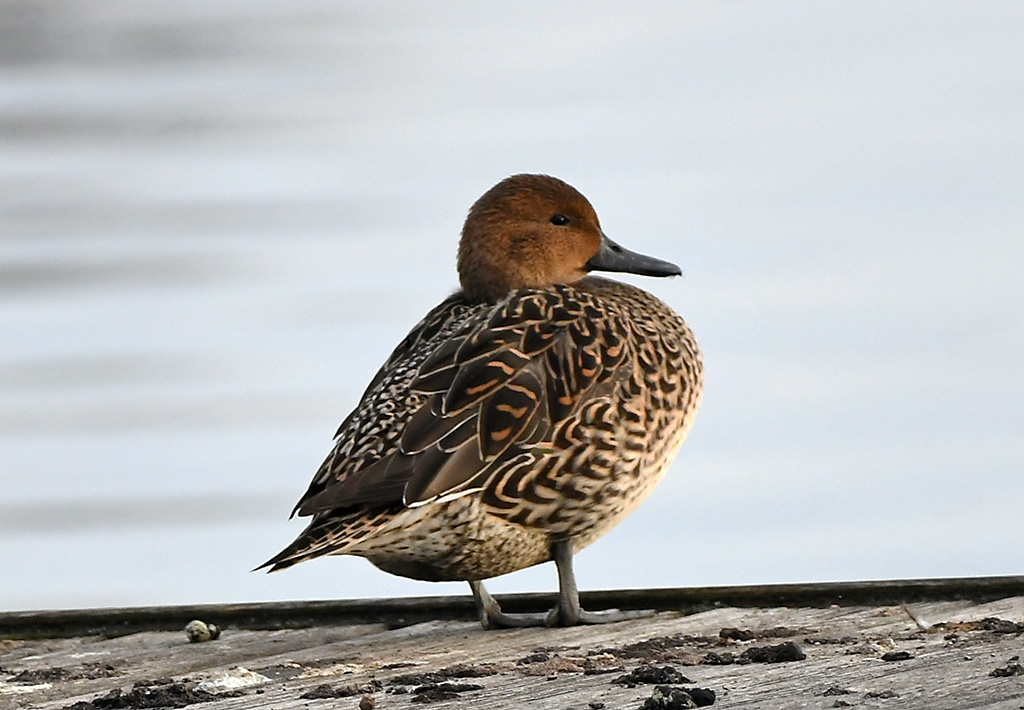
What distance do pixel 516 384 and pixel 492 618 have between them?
565 millimetres

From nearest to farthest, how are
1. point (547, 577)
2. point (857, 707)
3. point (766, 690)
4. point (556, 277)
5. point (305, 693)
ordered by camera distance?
point (857, 707) < point (766, 690) < point (305, 693) < point (556, 277) < point (547, 577)

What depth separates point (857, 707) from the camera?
3232 mm

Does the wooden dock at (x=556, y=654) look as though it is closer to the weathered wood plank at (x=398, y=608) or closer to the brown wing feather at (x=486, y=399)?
the weathered wood plank at (x=398, y=608)

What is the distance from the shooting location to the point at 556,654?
416cm

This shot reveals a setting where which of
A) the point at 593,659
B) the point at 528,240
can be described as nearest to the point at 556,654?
the point at 593,659

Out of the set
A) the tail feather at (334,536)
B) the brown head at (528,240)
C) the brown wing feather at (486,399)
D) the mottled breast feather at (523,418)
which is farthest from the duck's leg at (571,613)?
the brown head at (528,240)

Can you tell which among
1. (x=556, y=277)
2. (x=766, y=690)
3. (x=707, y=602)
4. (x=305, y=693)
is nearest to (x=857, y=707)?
(x=766, y=690)

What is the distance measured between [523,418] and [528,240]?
927 mm

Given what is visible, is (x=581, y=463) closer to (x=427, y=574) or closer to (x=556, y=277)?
(x=427, y=574)

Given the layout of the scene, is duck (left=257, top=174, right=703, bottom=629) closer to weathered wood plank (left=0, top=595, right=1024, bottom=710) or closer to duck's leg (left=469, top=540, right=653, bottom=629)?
duck's leg (left=469, top=540, right=653, bottom=629)

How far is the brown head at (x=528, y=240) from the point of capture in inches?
217

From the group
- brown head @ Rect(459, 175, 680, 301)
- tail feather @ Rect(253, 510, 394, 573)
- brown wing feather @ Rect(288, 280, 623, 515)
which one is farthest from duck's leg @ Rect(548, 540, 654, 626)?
brown head @ Rect(459, 175, 680, 301)

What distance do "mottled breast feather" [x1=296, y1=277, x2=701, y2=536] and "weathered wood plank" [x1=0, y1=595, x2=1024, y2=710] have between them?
35 cm

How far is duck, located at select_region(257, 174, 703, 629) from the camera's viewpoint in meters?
4.59
